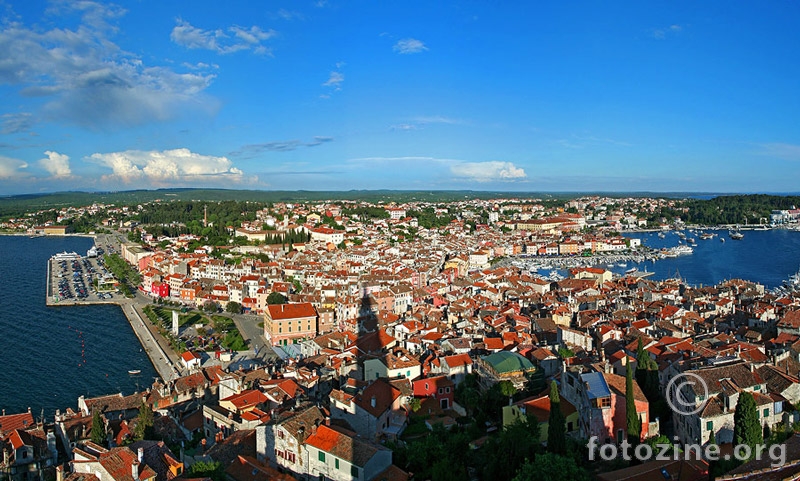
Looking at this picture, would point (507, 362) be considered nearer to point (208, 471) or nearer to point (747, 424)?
point (747, 424)

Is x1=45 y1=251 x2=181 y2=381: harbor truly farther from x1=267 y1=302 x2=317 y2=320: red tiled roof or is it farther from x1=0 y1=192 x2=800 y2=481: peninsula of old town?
x1=267 y1=302 x2=317 y2=320: red tiled roof

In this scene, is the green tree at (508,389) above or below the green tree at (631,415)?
below

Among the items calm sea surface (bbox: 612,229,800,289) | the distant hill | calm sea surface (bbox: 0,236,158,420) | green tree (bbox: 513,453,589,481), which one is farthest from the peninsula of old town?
the distant hill

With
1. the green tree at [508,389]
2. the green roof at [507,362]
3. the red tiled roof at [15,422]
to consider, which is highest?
the green roof at [507,362]

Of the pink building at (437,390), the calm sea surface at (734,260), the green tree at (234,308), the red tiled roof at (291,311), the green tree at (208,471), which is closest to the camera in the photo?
the green tree at (208,471)

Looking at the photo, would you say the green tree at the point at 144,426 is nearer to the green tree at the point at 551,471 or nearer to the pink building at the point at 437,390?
the pink building at the point at 437,390

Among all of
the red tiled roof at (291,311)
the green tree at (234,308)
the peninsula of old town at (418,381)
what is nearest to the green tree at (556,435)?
the peninsula of old town at (418,381)
